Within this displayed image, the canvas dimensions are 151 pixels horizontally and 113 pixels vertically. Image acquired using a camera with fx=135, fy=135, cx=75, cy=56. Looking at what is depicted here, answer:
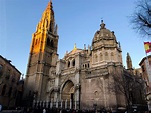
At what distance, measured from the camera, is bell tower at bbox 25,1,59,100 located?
137 feet

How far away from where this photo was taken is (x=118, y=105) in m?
24.3

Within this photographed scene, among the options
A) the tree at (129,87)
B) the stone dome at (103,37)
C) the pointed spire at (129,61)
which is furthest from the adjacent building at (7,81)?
the pointed spire at (129,61)

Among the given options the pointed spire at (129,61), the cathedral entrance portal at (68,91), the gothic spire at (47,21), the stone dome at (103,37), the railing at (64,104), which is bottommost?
the railing at (64,104)

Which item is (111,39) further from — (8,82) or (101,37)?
(8,82)

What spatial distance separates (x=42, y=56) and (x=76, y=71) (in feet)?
55.6

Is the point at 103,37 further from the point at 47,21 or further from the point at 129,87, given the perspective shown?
the point at 47,21

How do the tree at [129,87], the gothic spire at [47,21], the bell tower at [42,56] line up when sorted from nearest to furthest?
the tree at [129,87] < the bell tower at [42,56] < the gothic spire at [47,21]

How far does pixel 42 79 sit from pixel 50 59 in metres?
8.89

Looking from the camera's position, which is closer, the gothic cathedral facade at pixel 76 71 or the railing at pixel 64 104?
the gothic cathedral facade at pixel 76 71

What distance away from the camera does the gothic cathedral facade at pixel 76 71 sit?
2733 cm

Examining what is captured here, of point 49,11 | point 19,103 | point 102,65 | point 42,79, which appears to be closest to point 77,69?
point 102,65

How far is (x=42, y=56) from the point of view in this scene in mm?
45938

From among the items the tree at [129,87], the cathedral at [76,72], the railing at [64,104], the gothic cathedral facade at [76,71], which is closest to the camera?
the tree at [129,87]

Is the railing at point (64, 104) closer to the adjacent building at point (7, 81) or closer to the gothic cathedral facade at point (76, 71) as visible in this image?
the gothic cathedral facade at point (76, 71)
